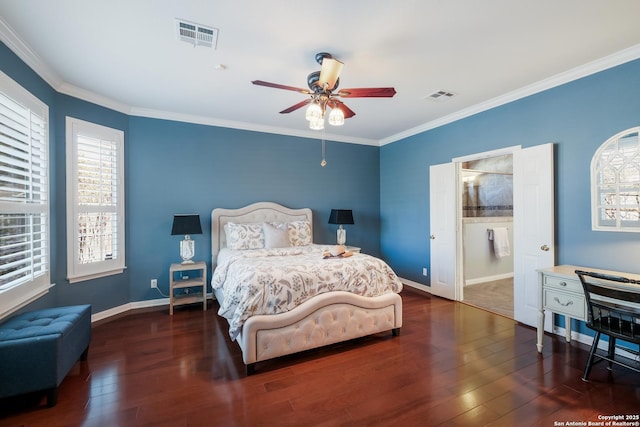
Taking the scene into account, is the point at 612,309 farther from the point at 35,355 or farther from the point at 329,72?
the point at 35,355

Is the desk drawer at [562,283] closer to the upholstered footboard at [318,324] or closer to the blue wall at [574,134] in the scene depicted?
the blue wall at [574,134]

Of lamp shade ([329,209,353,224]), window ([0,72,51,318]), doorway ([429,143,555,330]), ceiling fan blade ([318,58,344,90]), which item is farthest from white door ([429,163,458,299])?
window ([0,72,51,318])

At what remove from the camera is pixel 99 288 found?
3535 mm

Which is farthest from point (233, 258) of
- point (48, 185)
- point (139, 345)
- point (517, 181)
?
point (517, 181)

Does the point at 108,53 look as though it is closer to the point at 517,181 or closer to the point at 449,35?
the point at 449,35

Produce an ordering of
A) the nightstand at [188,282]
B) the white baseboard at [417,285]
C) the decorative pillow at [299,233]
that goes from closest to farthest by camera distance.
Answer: the nightstand at [188,282]
the decorative pillow at [299,233]
the white baseboard at [417,285]

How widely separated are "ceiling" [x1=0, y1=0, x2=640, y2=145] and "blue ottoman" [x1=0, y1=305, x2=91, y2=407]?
2.24m

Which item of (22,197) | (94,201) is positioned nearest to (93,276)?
(94,201)

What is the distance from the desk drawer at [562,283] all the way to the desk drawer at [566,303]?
0.04 m

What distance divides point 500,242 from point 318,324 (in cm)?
439

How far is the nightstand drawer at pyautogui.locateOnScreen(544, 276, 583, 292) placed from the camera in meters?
2.43

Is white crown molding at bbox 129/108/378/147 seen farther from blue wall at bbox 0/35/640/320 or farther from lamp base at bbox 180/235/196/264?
lamp base at bbox 180/235/196/264

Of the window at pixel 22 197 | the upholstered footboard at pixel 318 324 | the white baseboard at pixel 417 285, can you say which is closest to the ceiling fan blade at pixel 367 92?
the upholstered footboard at pixel 318 324

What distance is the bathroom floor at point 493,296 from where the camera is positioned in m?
3.92
